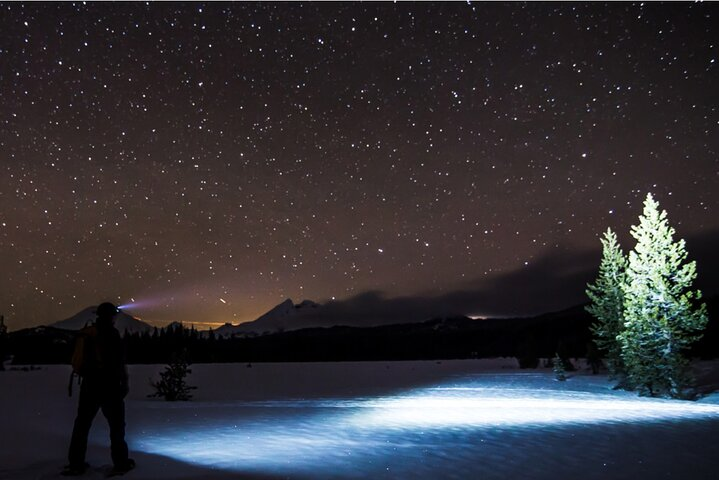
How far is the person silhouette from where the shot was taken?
264 inches

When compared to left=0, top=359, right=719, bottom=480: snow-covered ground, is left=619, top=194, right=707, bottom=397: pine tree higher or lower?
higher

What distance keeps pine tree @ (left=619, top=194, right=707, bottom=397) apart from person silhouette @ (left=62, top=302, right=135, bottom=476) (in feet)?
64.7

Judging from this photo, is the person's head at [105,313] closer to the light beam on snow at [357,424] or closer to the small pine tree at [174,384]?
the light beam on snow at [357,424]

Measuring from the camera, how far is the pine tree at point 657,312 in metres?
20.5

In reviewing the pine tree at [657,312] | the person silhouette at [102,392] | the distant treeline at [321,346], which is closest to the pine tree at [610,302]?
the pine tree at [657,312]

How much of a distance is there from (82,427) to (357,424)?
6968mm

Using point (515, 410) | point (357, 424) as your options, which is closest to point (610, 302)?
point (515, 410)

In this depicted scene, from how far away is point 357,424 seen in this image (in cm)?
1238

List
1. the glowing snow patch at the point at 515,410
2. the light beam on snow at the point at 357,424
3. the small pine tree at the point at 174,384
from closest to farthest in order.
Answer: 1. the light beam on snow at the point at 357,424
2. the glowing snow patch at the point at 515,410
3. the small pine tree at the point at 174,384

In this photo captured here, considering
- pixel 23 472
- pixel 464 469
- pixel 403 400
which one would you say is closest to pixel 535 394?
→ pixel 403 400

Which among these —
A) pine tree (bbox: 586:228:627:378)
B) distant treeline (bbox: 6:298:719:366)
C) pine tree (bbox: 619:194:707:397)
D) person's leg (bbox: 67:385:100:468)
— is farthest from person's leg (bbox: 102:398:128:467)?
distant treeline (bbox: 6:298:719:366)

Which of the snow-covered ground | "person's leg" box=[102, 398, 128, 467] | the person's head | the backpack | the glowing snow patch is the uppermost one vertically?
the person's head

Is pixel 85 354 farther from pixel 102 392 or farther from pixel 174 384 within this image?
pixel 174 384

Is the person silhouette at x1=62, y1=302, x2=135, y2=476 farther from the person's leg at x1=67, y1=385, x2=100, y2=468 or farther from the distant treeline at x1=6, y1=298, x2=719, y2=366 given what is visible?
the distant treeline at x1=6, y1=298, x2=719, y2=366
